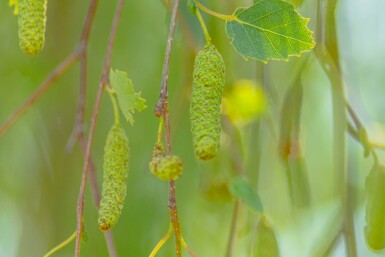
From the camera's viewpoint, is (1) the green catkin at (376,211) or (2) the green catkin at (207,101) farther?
(1) the green catkin at (376,211)

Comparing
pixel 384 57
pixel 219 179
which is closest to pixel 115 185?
pixel 219 179

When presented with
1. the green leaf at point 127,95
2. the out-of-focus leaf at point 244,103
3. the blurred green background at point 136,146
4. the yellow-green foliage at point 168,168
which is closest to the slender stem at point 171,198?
the yellow-green foliage at point 168,168

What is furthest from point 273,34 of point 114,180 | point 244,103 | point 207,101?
point 244,103

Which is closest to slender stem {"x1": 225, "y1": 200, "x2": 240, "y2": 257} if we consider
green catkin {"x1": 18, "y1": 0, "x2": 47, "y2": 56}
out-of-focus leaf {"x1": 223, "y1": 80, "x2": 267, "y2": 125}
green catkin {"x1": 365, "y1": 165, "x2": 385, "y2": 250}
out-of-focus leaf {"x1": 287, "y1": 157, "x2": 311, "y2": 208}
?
out-of-focus leaf {"x1": 287, "y1": 157, "x2": 311, "y2": 208}

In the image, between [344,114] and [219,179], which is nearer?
[344,114]

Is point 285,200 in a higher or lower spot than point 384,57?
lower

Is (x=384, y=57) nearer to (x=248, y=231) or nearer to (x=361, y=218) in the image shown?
(x=361, y=218)

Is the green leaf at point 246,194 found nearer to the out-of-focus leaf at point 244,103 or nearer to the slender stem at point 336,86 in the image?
the slender stem at point 336,86
